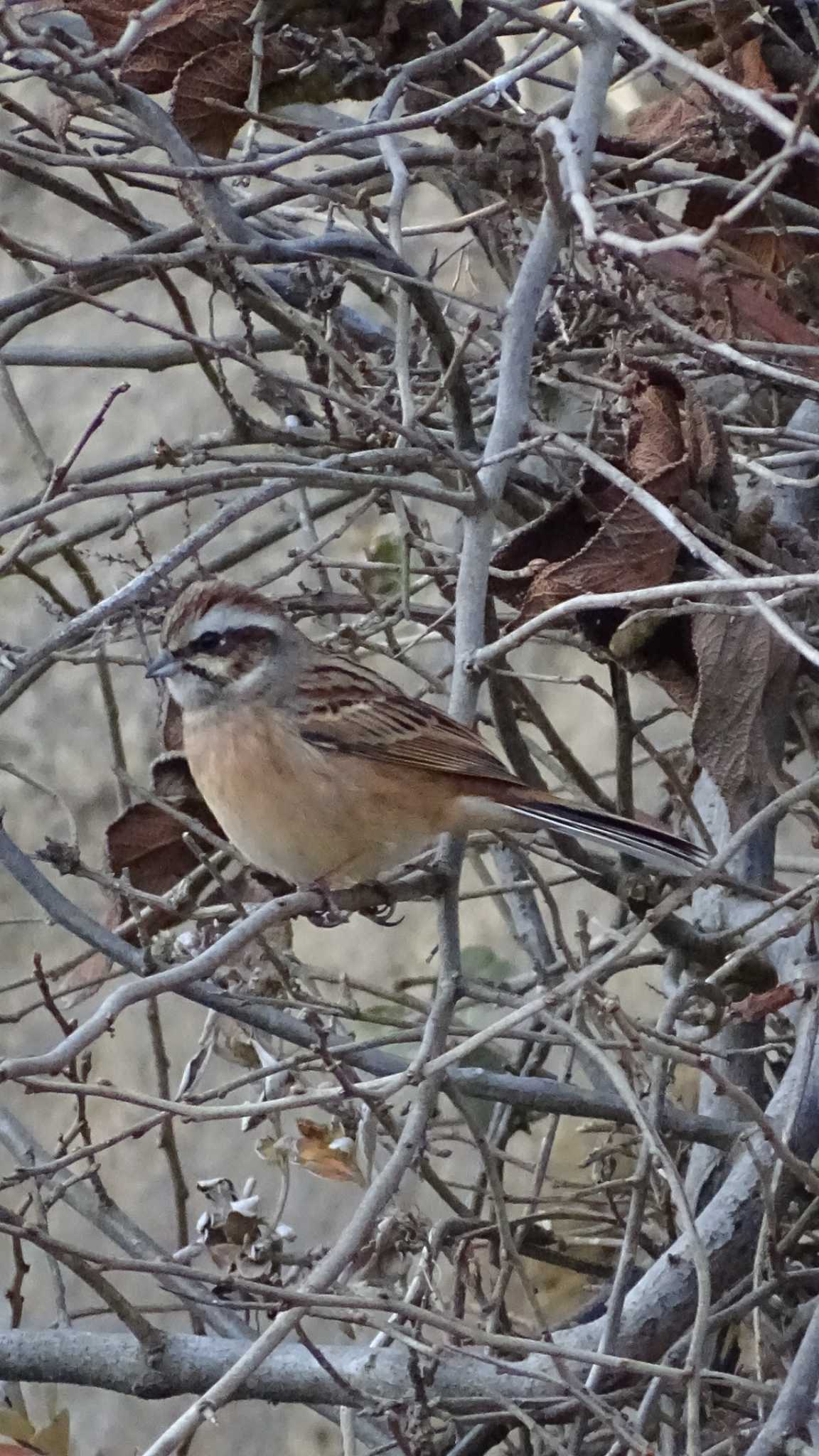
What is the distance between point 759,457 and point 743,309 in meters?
0.30

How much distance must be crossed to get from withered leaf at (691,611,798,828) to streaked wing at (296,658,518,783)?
630 millimetres

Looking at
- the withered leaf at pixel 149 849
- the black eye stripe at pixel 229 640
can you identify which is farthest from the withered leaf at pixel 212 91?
the withered leaf at pixel 149 849

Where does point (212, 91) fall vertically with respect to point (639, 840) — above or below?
above

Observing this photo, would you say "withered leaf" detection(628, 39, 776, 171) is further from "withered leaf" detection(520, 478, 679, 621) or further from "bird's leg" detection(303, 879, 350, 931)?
"bird's leg" detection(303, 879, 350, 931)

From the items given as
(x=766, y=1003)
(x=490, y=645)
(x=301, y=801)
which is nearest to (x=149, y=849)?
(x=301, y=801)

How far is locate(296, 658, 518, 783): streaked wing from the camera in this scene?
271 centimetres

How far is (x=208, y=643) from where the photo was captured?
2750 mm

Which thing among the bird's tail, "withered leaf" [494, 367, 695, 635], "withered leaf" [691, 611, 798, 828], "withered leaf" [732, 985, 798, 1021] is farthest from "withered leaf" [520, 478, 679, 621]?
"withered leaf" [732, 985, 798, 1021]

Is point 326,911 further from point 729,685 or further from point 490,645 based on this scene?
point 729,685

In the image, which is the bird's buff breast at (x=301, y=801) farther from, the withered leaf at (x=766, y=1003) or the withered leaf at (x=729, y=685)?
the withered leaf at (x=766, y=1003)

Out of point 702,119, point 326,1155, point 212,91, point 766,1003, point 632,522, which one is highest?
point 212,91

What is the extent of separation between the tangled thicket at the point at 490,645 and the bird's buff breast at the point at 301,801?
0.11 m

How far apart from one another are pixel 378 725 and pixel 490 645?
796 mm

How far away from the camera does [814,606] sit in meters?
2.57
